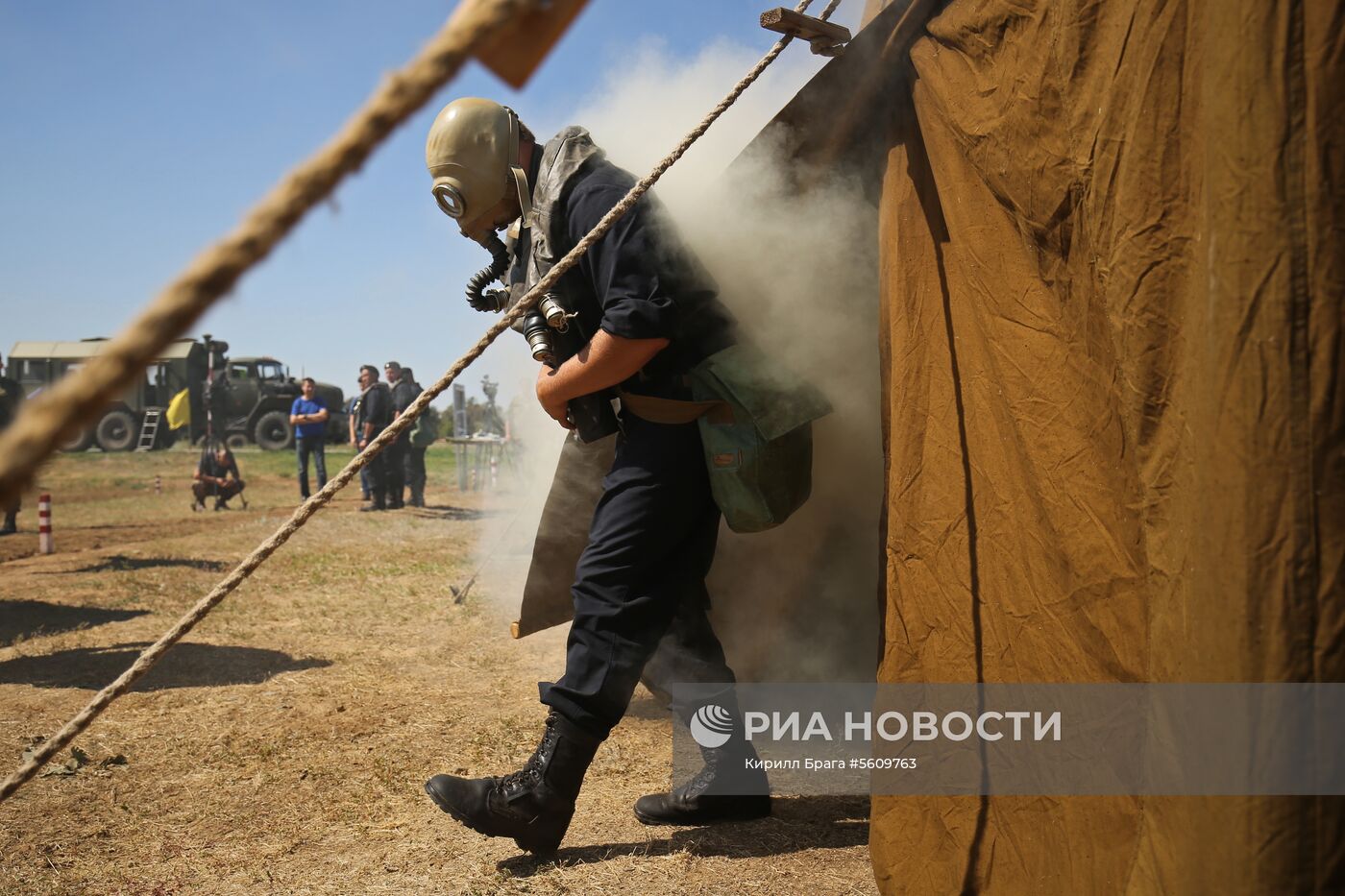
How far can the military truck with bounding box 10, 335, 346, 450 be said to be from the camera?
87.5 ft

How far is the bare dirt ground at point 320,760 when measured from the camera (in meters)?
2.29

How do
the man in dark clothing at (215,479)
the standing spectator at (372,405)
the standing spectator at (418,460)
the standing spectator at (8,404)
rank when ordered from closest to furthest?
the standing spectator at (8,404)
the standing spectator at (372,405)
the man in dark clothing at (215,479)
the standing spectator at (418,460)

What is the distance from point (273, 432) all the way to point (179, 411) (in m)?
2.60

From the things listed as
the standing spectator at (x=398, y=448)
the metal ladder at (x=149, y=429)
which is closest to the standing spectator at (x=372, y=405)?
the standing spectator at (x=398, y=448)

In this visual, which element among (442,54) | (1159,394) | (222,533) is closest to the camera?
(442,54)

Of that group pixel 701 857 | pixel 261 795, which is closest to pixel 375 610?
pixel 261 795

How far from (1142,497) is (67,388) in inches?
58.3

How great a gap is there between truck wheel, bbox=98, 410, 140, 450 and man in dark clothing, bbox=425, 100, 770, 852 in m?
27.9

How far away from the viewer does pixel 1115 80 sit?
148cm

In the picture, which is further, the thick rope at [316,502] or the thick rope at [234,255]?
the thick rope at [316,502]

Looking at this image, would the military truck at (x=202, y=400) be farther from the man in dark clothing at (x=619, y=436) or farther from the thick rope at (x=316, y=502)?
the thick rope at (x=316, y=502)

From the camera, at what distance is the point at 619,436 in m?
2.54

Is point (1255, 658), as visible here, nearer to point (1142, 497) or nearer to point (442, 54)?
point (1142, 497)

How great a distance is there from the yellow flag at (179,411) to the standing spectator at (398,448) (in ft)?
37.1
